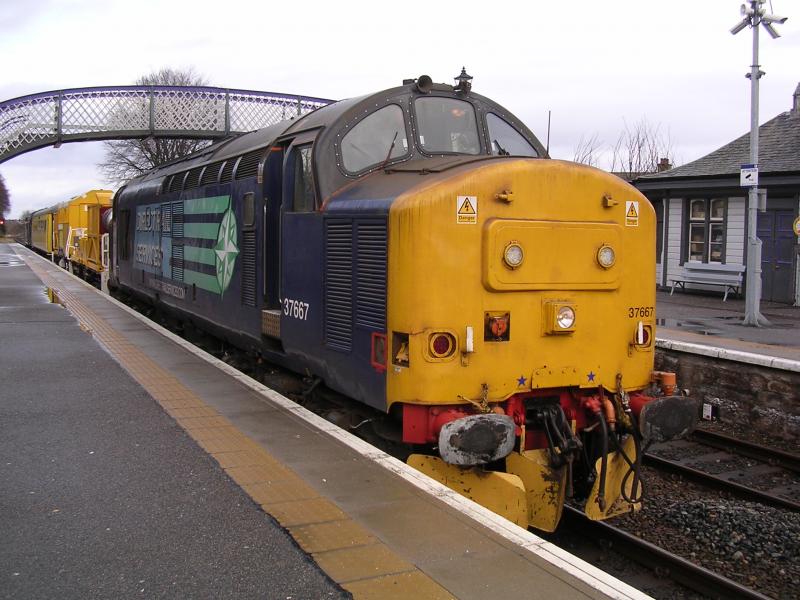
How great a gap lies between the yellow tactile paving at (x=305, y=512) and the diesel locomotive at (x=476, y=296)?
798 mm

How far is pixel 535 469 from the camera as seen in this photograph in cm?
535

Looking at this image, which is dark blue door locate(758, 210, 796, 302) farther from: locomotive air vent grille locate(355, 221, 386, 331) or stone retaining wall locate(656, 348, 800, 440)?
locomotive air vent grille locate(355, 221, 386, 331)

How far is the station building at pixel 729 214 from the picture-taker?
712 inches

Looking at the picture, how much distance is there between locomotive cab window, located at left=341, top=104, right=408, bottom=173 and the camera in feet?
20.3

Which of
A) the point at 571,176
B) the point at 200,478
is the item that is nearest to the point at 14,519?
the point at 200,478

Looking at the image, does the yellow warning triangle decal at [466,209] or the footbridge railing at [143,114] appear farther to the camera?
the footbridge railing at [143,114]

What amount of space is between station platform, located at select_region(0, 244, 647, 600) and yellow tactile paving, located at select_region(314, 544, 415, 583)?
1 cm

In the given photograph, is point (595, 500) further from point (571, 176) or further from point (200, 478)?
point (200, 478)

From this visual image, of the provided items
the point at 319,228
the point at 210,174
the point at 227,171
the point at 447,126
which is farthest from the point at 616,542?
the point at 210,174

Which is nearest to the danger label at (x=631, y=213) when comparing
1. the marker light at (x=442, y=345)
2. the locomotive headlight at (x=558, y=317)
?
the locomotive headlight at (x=558, y=317)

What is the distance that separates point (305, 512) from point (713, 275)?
17.5 m

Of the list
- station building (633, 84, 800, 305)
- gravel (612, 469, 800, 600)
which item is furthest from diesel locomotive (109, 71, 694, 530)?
station building (633, 84, 800, 305)

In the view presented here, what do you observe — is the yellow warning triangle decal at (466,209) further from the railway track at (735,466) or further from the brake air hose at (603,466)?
the railway track at (735,466)

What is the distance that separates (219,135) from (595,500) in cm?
2271
